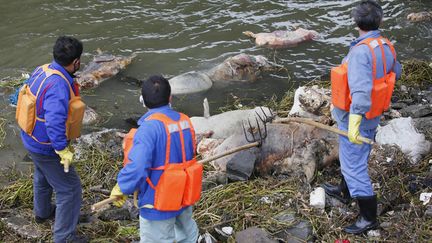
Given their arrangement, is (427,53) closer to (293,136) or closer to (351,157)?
(293,136)

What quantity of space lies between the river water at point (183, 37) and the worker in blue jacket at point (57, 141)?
2.92 meters

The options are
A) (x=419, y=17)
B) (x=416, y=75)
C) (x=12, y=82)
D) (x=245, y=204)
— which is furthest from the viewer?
(x=419, y=17)

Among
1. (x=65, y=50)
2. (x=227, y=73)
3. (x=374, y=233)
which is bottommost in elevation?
(x=374, y=233)

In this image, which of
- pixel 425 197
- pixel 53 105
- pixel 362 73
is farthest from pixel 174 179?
pixel 425 197

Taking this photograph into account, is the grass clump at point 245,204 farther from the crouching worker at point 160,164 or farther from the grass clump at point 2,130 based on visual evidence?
the grass clump at point 2,130

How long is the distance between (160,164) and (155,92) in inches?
21.2

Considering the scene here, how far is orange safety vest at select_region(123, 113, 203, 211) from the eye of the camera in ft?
11.9

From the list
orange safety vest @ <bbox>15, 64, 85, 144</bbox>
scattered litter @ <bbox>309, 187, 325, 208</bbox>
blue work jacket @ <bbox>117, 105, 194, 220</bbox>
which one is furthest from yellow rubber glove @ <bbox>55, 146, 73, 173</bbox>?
scattered litter @ <bbox>309, 187, 325, 208</bbox>

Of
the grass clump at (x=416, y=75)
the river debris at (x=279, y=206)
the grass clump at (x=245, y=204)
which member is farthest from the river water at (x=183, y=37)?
the grass clump at (x=245, y=204)

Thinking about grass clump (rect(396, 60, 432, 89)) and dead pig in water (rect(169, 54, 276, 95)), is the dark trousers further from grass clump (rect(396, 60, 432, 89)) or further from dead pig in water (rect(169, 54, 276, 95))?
grass clump (rect(396, 60, 432, 89))

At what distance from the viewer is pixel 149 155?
3543 mm

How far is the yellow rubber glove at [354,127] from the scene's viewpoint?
4.23 m

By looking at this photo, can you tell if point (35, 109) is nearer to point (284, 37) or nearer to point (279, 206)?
point (279, 206)

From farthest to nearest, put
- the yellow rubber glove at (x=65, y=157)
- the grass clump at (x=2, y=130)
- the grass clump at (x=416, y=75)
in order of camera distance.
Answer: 1. the grass clump at (x=416, y=75)
2. the grass clump at (x=2, y=130)
3. the yellow rubber glove at (x=65, y=157)
